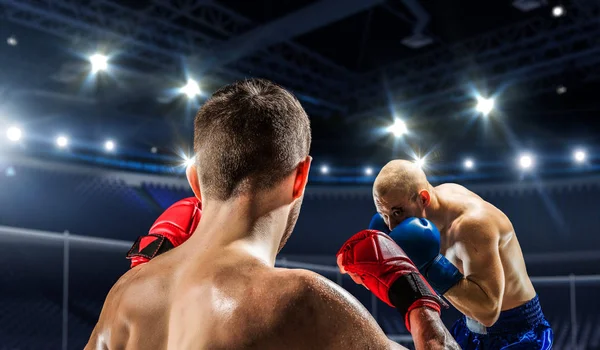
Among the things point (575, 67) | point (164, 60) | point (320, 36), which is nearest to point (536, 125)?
point (575, 67)

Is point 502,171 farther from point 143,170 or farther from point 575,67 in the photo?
point 143,170

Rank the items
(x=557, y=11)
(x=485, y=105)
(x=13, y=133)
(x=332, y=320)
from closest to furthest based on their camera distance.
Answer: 1. (x=332, y=320)
2. (x=557, y=11)
3. (x=13, y=133)
4. (x=485, y=105)

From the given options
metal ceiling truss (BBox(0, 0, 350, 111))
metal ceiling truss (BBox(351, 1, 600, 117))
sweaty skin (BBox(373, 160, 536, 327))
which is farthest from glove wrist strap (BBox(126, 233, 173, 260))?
metal ceiling truss (BBox(351, 1, 600, 117))

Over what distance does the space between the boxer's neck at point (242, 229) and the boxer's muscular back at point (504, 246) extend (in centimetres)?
181

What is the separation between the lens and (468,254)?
8.54ft

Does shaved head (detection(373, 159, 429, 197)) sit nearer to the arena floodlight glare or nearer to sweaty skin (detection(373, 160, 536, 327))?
sweaty skin (detection(373, 160, 536, 327))

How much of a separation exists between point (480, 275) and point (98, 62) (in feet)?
18.1

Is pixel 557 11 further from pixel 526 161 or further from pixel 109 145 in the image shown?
pixel 109 145

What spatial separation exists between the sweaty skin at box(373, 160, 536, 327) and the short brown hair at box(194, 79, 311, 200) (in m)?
1.69

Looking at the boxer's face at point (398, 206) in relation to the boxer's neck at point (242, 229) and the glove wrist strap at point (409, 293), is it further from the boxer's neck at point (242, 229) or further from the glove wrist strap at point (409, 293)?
the boxer's neck at point (242, 229)

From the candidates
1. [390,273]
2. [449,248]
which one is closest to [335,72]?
[449,248]

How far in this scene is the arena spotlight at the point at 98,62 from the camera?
673 cm

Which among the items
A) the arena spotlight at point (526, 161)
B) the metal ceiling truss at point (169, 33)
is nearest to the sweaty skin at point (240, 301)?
the metal ceiling truss at point (169, 33)

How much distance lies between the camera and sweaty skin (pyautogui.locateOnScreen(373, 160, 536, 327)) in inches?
99.0
